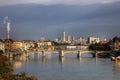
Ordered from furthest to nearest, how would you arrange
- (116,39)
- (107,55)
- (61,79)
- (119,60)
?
(116,39), (107,55), (119,60), (61,79)

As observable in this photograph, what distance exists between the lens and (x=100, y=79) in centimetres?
2130

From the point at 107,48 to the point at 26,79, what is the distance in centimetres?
5155

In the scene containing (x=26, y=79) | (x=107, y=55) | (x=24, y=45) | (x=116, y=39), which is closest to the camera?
(x=26, y=79)

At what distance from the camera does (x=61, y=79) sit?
2130cm

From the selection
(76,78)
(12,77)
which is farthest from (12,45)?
(12,77)

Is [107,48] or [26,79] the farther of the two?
[107,48]

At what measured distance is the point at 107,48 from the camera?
6066 cm

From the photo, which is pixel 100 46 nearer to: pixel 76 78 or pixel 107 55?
pixel 107 55

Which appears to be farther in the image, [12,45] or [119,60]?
[12,45]

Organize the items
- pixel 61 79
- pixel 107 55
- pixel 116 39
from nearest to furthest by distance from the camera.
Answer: pixel 61 79 < pixel 107 55 < pixel 116 39

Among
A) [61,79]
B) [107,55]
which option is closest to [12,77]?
[61,79]

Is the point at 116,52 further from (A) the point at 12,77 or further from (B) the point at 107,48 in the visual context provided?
(A) the point at 12,77

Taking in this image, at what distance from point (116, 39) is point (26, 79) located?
56.8m

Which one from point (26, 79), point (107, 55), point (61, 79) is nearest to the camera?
point (26, 79)
